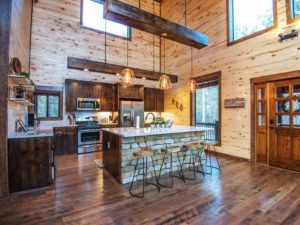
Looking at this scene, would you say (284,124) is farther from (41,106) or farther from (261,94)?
(41,106)

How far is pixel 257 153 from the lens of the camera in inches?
180

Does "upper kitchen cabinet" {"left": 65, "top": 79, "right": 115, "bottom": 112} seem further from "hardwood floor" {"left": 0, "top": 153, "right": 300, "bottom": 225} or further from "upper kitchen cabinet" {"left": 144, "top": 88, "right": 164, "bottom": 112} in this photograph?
"hardwood floor" {"left": 0, "top": 153, "right": 300, "bottom": 225}

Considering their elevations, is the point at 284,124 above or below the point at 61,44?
below

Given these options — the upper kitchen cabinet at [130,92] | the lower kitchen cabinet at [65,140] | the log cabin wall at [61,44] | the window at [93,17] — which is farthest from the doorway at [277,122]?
the window at [93,17]

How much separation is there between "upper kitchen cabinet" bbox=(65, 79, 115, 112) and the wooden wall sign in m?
4.02

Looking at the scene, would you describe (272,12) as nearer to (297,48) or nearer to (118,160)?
(297,48)

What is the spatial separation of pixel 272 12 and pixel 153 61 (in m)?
4.87

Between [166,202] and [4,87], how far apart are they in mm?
3031

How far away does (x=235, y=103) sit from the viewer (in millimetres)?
4934

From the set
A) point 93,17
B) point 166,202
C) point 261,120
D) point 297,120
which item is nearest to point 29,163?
point 166,202

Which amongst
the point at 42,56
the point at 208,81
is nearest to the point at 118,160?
the point at 208,81

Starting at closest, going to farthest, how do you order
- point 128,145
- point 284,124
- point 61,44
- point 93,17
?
1. point 128,145
2. point 284,124
3. point 61,44
4. point 93,17

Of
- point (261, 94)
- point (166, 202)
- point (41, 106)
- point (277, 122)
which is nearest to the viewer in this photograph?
point (166, 202)

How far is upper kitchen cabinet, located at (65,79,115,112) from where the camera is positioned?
19.3 feet
